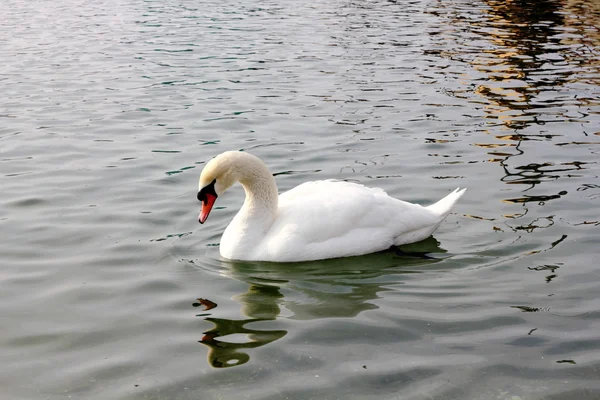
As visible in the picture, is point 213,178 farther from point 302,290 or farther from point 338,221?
point 302,290

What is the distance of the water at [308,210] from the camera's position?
222 inches

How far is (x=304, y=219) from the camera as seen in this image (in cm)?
767

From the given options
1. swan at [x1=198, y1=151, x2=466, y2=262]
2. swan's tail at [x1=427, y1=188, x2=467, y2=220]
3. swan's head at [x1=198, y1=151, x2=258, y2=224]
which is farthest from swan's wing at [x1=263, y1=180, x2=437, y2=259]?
swan's head at [x1=198, y1=151, x2=258, y2=224]

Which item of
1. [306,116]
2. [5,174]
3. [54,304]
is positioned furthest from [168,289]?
[306,116]

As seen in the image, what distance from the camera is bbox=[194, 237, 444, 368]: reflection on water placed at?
611 centimetres

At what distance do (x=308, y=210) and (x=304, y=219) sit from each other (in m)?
0.11

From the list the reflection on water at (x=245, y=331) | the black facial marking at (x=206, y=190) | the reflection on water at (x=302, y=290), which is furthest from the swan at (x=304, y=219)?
the reflection on water at (x=245, y=331)

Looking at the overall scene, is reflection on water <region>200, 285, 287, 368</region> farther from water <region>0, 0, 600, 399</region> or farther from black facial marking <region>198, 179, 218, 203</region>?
black facial marking <region>198, 179, 218, 203</region>

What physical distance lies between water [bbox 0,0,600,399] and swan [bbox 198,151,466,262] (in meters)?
0.14

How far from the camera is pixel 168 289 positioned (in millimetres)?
7117

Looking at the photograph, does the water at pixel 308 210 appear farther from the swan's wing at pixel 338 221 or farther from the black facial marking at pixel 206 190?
the black facial marking at pixel 206 190

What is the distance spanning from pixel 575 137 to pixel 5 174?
753 cm

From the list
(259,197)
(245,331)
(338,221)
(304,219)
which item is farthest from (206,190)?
(245,331)

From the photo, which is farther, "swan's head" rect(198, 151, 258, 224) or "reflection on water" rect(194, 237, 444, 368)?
"swan's head" rect(198, 151, 258, 224)
